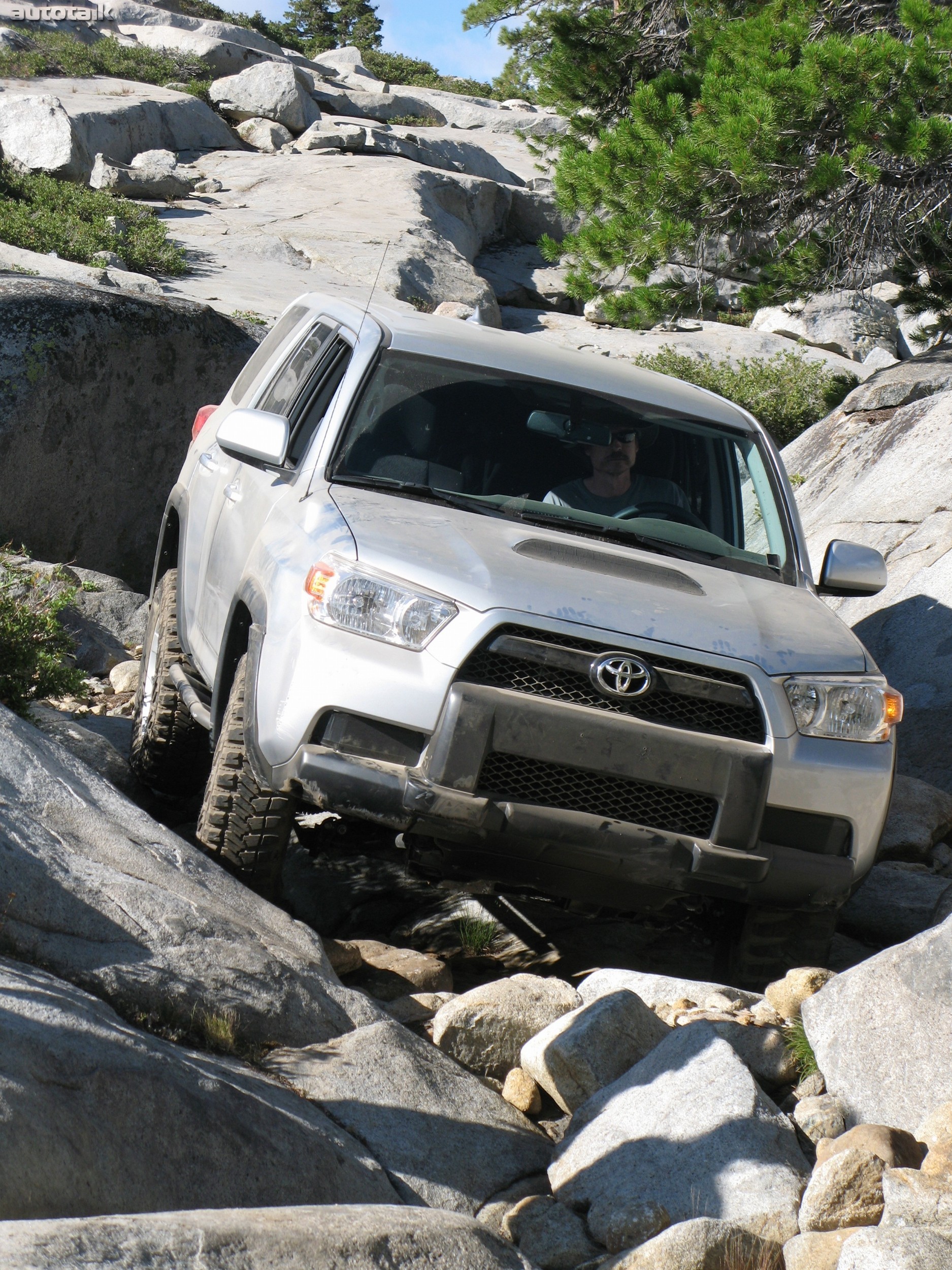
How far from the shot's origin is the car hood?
3.70 meters

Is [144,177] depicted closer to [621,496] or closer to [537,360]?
[537,360]

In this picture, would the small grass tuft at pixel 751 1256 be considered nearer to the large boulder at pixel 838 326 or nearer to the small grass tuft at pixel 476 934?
the small grass tuft at pixel 476 934

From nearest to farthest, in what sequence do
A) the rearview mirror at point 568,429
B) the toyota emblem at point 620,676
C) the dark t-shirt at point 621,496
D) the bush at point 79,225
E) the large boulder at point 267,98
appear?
the toyota emblem at point 620,676, the dark t-shirt at point 621,496, the rearview mirror at point 568,429, the bush at point 79,225, the large boulder at point 267,98

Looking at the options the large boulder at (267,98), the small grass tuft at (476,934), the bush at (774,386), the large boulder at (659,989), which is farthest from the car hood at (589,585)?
the large boulder at (267,98)

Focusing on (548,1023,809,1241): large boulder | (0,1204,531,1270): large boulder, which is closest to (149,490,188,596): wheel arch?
(548,1023,809,1241): large boulder

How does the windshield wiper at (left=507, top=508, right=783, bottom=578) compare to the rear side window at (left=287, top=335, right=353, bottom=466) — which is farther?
the rear side window at (left=287, top=335, right=353, bottom=466)

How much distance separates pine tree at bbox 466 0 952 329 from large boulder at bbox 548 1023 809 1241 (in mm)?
7328

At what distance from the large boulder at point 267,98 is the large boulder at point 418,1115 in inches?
1259

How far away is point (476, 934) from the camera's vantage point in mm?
4492

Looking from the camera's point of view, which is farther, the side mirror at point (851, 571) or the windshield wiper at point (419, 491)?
the side mirror at point (851, 571)

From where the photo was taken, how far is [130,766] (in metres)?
5.62

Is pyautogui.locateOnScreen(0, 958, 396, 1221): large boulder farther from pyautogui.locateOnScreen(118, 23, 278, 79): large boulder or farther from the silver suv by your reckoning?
pyautogui.locateOnScreen(118, 23, 278, 79): large boulder

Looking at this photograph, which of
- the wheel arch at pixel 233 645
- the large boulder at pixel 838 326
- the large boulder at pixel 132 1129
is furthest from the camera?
the large boulder at pixel 838 326

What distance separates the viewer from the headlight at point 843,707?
3799mm
